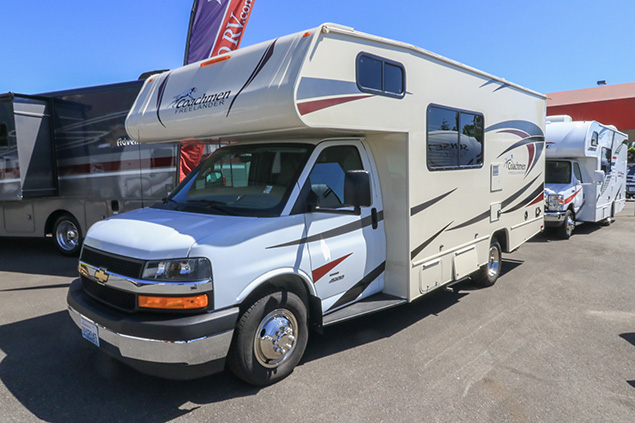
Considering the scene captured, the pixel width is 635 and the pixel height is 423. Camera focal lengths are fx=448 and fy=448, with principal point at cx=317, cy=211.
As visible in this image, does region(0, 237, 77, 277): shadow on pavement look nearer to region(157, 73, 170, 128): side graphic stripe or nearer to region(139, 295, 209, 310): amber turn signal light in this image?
region(157, 73, 170, 128): side graphic stripe

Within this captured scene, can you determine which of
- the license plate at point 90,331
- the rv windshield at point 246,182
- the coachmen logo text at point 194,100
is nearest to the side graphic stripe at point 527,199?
the rv windshield at point 246,182

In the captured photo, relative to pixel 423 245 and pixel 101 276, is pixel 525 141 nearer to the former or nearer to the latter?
pixel 423 245

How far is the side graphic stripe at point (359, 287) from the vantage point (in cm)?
451

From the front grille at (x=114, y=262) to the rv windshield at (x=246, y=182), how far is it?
0.86m

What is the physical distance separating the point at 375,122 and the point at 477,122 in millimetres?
2414

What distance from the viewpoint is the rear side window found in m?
4.23

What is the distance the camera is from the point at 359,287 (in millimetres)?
4688

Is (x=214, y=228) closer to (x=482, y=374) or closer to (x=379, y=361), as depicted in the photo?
(x=379, y=361)

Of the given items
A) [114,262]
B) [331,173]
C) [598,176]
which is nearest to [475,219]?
[331,173]

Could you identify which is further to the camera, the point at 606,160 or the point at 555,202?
the point at 606,160

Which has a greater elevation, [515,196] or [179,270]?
[515,196]

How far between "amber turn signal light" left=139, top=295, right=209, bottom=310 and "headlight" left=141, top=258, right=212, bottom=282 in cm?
14

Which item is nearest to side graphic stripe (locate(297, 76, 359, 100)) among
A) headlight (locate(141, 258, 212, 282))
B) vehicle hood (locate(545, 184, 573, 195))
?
headlight (locate(141, 258, 212, 282))

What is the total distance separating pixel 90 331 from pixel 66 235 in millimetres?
6915
